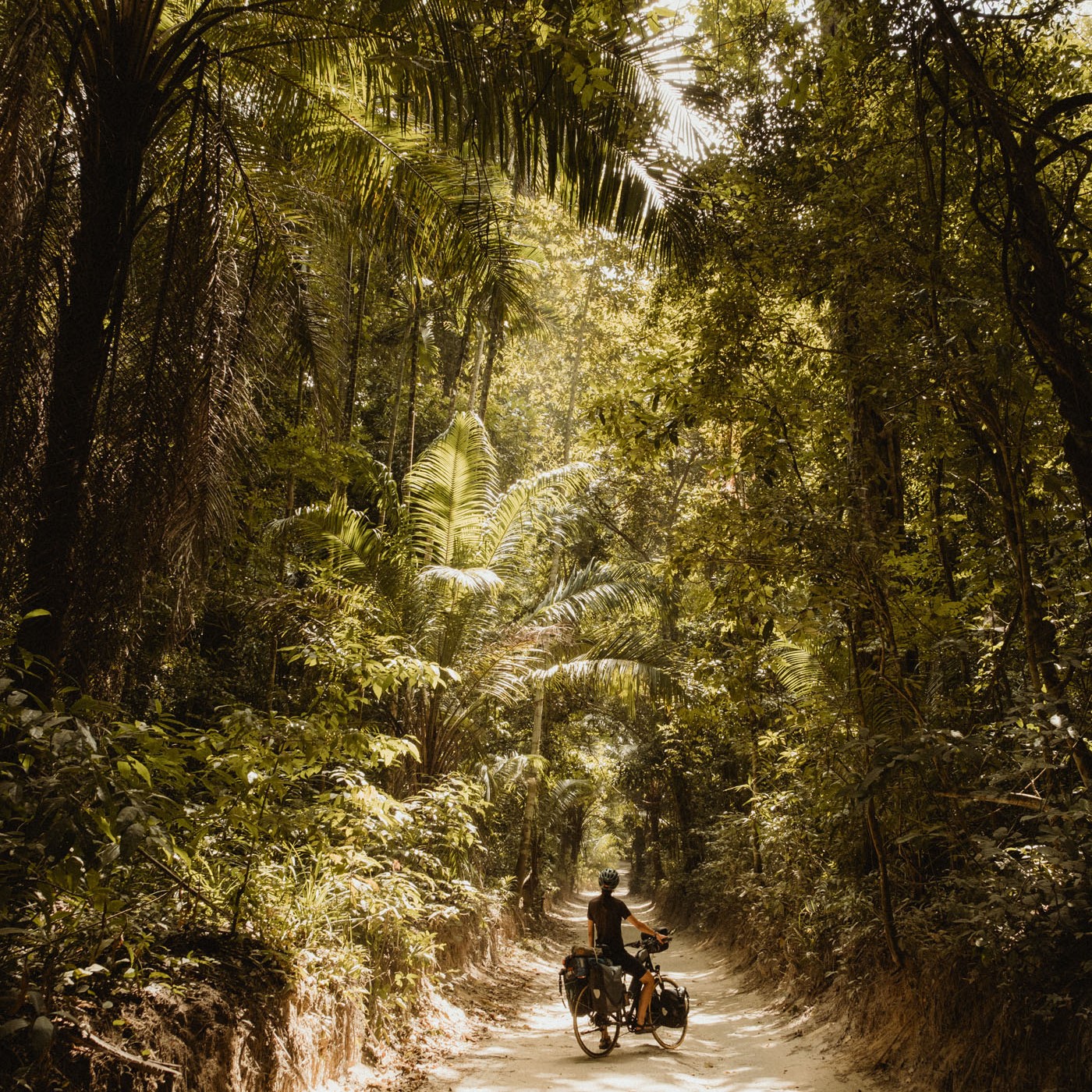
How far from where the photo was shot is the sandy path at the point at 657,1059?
19.5 feet

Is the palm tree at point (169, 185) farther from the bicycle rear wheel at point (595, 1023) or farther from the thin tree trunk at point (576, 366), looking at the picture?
the thin tree trunk at point (576, 366)

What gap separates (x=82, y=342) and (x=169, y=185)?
1.98 m

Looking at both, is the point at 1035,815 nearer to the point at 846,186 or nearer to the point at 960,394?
the point at 960,394

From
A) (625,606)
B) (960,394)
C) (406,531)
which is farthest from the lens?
(625,606)

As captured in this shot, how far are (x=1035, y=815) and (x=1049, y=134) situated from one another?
3.41m

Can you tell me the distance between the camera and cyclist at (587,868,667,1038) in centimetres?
731

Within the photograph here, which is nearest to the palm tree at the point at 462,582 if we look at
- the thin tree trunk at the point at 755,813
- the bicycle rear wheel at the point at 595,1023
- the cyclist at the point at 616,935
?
the thin tree trunk at the point at 755,813

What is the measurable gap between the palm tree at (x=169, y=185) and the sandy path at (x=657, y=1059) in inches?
173

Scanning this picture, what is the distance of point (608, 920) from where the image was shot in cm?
756

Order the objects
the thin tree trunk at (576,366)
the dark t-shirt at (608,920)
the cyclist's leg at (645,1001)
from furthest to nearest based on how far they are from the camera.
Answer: the thin tree trunk at (576,366) → the dark t-shirt at (608,920) → the cyclist's leg at (645,1001)

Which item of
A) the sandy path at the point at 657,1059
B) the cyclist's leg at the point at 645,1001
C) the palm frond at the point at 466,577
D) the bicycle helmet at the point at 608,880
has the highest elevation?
the palm frond at the point at 466,577

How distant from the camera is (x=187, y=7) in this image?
6055mm

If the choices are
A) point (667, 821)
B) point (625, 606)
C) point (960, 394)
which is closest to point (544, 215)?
point (625, 606)

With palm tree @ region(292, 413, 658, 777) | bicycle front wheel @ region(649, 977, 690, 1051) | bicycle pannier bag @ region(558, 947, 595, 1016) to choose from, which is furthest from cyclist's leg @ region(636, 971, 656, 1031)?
palm tree @ region(292, 413, 658, 777)
